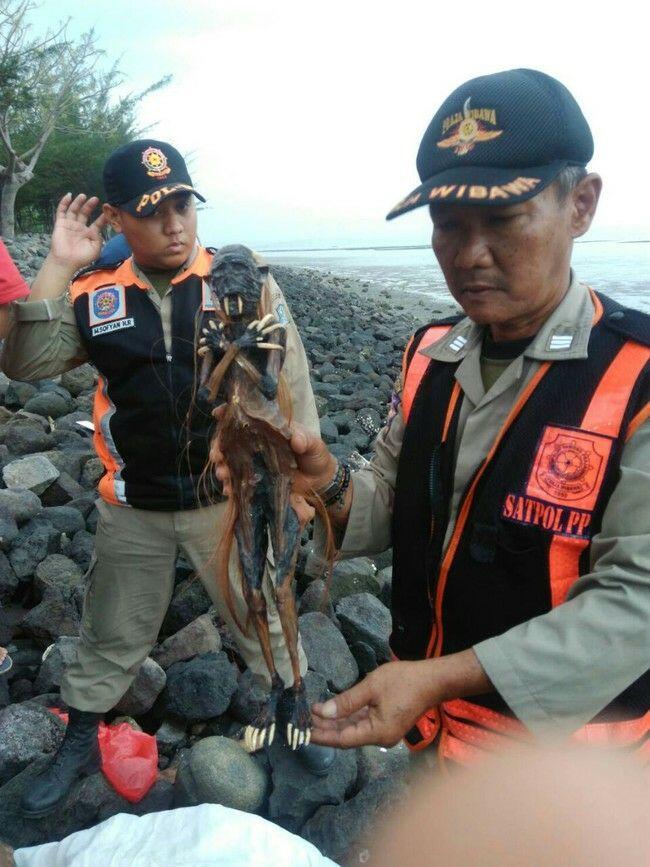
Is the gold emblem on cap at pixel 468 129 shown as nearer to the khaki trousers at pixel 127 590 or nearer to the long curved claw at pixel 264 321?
the long curved claw at pixel 264 321

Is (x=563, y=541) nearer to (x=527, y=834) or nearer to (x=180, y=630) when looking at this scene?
(x=527, y=834)

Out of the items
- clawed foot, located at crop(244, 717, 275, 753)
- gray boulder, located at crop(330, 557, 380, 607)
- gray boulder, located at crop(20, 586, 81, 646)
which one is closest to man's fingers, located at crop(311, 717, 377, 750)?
clawed foot, located at crop(244, 717, 275, 753)

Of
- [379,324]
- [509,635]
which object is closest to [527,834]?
[509,635]

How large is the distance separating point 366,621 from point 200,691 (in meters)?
1.39

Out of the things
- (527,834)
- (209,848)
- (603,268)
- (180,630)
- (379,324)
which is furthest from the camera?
(603,268)

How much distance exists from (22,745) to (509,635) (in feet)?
10.3

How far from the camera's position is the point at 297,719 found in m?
2.09

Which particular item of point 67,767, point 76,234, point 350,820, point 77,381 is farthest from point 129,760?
point 77,381

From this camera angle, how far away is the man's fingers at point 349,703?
1890 millimetres

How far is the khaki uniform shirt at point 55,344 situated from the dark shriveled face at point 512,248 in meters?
1.25

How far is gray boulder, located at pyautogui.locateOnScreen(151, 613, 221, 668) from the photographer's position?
14.8ft

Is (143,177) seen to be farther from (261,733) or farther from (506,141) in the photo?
(261,733)

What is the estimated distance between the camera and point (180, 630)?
4723mm

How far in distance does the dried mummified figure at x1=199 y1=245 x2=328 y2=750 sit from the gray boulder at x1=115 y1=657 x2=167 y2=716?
2.19 m
